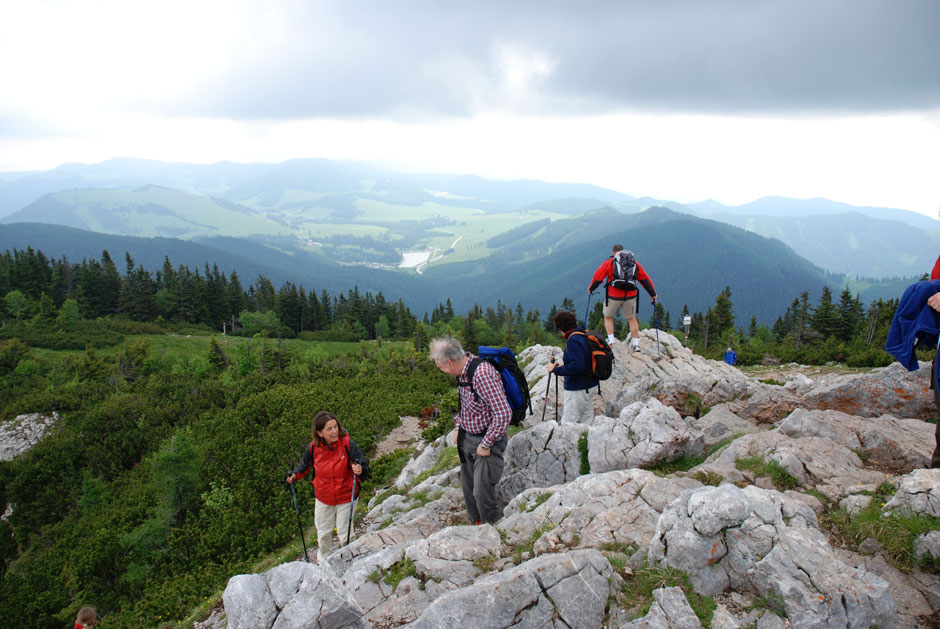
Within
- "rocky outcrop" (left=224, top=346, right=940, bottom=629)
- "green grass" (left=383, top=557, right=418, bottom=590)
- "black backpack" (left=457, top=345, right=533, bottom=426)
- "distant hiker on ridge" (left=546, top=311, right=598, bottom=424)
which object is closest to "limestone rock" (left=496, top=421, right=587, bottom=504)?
"rocky outcrop" (left=224, top=346, right=940, bottom=629)

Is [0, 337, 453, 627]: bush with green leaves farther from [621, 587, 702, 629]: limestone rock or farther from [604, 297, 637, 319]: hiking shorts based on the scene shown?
[621, 587, 702, 629]: limestone rock

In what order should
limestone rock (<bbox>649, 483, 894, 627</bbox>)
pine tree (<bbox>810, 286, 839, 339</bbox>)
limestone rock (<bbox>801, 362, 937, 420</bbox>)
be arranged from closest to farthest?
limestone rock (<bbox>649, 483, 894, 627</bbox>) < limestone rock (<bbox>801, 362, 937, 420</bbox>) < pine tree (<bbox>810, 286, 839, 339</bbox>)

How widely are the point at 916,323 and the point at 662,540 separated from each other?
4363 millimetres

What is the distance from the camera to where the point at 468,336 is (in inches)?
2928

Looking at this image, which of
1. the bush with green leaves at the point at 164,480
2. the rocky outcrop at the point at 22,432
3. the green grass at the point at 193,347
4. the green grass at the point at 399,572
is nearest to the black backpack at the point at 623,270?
the green grass at the point at 399,572

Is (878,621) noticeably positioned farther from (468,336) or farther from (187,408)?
(468,336)

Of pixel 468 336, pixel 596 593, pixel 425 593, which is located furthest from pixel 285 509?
pixel 468 336

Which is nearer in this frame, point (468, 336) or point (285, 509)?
point (285, 509)

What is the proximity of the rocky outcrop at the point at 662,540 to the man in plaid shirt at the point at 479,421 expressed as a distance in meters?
0.75

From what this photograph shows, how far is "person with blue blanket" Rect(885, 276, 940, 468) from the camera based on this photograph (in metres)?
5.88

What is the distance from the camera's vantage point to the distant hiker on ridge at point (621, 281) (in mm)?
14055

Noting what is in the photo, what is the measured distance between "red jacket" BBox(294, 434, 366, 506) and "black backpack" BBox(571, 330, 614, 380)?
192 inches

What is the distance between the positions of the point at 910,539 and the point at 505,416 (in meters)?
5.18

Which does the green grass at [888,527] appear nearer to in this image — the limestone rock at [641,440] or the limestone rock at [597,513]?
the limestone rock at [597,513]
